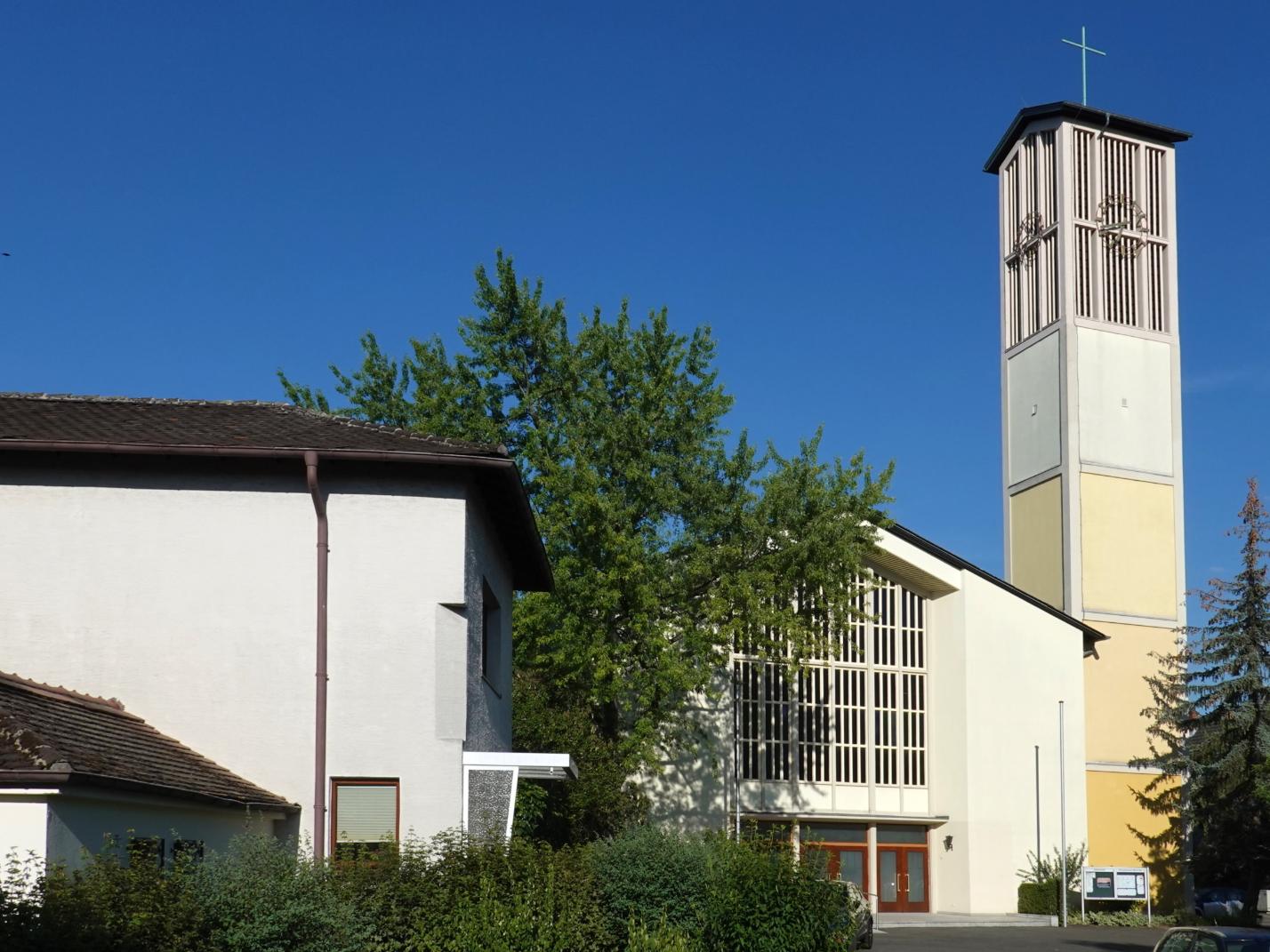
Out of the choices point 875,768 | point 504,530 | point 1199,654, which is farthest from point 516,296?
point 1199,654

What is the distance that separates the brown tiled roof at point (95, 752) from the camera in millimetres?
14539

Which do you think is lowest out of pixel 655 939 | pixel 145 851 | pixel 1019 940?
pixel 1019 940

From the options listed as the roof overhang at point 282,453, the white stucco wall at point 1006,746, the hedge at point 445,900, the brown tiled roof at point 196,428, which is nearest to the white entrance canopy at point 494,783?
the hedge at point 445,900

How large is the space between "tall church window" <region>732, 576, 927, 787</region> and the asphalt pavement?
6.35 meters

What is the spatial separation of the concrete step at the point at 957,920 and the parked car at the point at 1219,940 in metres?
27.2

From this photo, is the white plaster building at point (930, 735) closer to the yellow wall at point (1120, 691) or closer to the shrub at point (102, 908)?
the yellow wall at point (1120, 691)

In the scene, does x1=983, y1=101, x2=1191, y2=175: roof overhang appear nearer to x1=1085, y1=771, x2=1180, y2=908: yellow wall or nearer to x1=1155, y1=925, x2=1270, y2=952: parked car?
x1=1085, y1=771, x2=1180, y2=908: yellow wall

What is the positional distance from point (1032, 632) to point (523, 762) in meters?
33.7

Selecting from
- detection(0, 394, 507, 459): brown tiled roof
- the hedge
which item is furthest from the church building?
the hedge

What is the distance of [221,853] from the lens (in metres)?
17.6

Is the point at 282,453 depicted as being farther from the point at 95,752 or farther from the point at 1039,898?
the point at 1039,898

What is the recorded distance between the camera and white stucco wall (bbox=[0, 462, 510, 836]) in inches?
758

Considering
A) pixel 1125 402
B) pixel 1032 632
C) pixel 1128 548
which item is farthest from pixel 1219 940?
pixel 1125 402

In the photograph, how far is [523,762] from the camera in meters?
20.3
